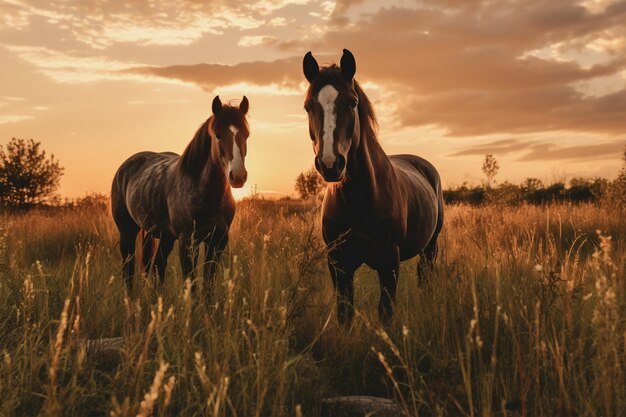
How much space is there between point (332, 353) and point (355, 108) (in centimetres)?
188

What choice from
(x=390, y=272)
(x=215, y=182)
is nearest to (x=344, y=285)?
(x=390, y=272)

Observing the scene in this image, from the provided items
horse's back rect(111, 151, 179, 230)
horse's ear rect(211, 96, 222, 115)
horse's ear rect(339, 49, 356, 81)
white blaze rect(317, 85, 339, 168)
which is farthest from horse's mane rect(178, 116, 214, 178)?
white blaze rect(317, 85, 339, 168)

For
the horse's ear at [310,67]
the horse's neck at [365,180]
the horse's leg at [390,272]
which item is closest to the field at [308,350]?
the horse's leg at [390,272]

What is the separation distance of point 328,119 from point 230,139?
196 centimetres

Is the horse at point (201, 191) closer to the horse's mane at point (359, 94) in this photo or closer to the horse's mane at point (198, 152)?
the horse's mane at point (198, 152)

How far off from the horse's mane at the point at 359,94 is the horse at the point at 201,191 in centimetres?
148

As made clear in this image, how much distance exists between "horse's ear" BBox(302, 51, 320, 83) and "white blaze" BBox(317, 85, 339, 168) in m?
0.39

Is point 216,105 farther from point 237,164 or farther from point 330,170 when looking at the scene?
point 330,170

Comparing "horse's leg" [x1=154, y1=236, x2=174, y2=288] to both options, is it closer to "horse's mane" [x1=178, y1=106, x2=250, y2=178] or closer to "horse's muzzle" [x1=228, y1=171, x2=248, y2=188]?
"horse's mane" [x1=178, y1=106, x2=250, y2=178]

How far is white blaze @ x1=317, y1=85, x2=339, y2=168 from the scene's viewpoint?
378 cm

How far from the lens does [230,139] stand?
5605mm

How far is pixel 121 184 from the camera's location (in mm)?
7840

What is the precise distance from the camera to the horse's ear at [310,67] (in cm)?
432

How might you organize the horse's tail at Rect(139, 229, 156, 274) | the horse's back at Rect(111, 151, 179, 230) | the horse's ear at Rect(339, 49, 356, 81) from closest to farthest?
the horse's ear at Rect(339, 49, 356, 81)
the horse's back at Rect(111, 151, 179, 230)
the horse's tail at Rect(139, 229, 156, 274)
